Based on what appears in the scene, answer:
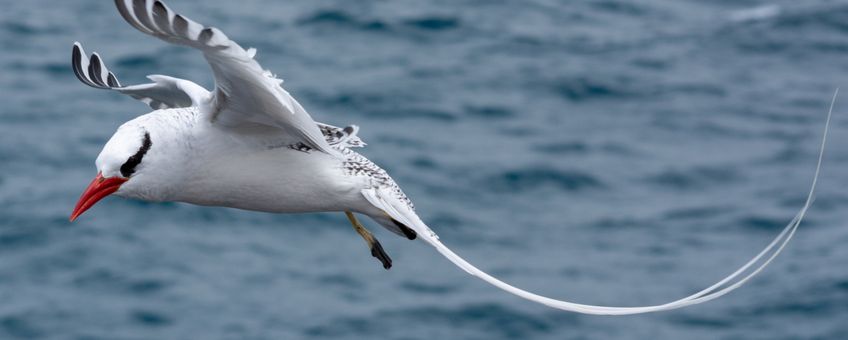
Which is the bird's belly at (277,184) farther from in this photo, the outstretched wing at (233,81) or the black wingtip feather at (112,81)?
the black wingtip feather at (112,81)

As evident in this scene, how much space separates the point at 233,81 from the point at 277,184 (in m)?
1.00

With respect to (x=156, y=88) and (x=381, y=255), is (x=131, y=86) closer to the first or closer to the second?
(x=156, y=88)

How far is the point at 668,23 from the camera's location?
36.2 metres

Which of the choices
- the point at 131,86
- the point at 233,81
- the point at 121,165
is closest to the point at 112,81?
the point at 131,86

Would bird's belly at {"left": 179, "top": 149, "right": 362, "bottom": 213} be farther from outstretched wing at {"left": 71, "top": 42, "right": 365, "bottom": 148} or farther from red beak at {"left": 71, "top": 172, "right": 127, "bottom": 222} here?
red beak at {"left": 71, "top": 172, "right": 127, "bottom": 222}

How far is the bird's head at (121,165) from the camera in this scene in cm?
723

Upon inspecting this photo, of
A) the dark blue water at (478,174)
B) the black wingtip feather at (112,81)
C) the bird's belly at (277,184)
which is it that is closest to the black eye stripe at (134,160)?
the bird's belly at (277,184)

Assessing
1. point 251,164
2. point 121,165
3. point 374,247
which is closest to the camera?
point 121,165

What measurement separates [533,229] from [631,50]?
17.9 ft

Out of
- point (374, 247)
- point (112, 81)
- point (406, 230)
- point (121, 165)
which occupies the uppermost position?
point (112, 81)

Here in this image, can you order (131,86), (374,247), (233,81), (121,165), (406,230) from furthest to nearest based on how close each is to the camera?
(374,247) → (131,86) → (406,230) → (121,165) → (233,81)

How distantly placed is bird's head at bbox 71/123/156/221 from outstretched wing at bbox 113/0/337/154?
0.38 meters

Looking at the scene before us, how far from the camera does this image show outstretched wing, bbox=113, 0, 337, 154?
237 inches

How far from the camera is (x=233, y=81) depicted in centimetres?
686
